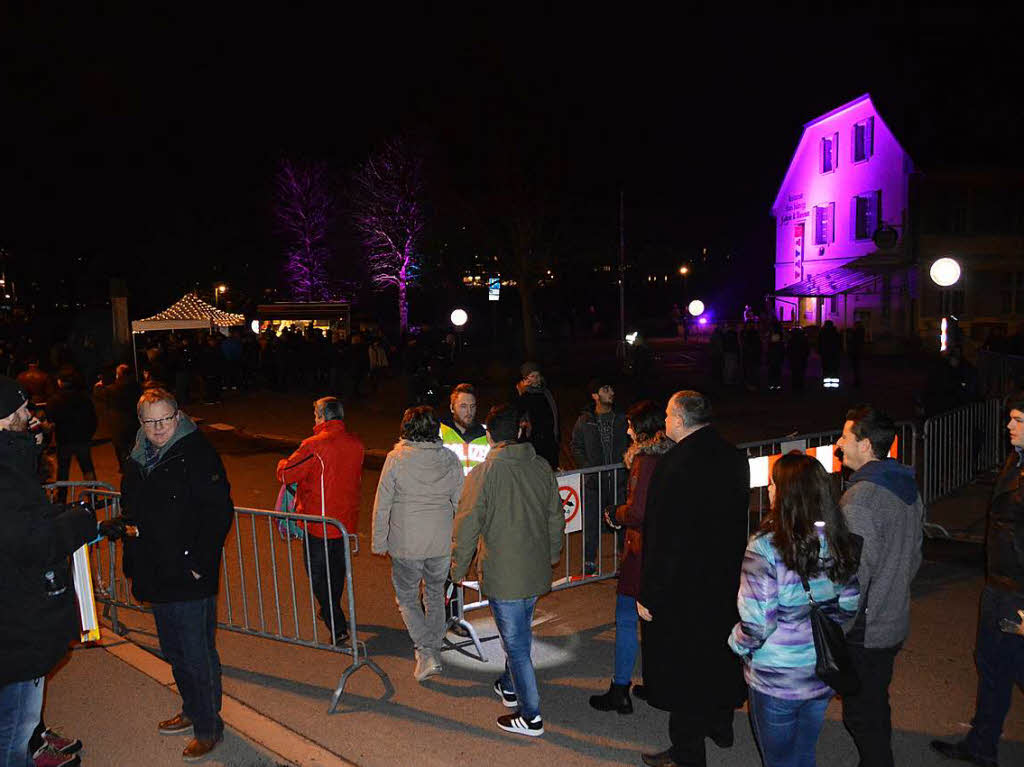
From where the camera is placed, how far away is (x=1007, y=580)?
4.43m

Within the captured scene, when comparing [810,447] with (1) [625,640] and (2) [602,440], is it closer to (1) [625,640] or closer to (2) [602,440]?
(2) [602,440]

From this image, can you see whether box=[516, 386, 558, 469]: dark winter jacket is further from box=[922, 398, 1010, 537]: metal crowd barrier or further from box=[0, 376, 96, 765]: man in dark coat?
box=[0, 376, 96, 765]: man in dark coat

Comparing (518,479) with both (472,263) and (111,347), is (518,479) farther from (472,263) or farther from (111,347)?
(472,263)

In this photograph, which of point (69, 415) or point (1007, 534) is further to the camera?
point (69, 415)

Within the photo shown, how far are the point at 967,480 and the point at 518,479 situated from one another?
872 cm

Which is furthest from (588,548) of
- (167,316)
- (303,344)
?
(167,316)

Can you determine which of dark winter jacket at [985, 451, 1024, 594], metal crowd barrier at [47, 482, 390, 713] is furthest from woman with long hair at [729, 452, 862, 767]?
metal crowd barrier at [47, 482, 390, 713]

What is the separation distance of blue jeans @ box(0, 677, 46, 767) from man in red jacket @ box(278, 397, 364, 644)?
8.87 ft

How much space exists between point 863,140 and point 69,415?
37.4 meters

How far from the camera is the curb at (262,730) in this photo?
4852 mm

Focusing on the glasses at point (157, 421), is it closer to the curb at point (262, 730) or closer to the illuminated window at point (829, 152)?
the curb at point (262, 730)

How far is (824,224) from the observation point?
43.6 metres

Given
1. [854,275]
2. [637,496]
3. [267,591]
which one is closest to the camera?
[637,496]

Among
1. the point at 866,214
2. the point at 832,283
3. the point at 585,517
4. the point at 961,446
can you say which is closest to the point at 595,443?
the point at 585,517
